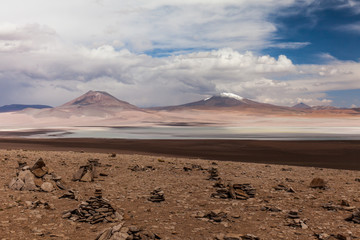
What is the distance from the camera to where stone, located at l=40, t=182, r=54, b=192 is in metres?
14.3

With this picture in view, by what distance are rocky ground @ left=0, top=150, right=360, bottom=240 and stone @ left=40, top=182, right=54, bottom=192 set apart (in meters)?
0.11

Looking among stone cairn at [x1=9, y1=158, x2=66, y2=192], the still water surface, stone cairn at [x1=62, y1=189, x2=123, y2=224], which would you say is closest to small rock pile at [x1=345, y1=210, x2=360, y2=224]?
stone cairn at [x1=62, y1=189, x2=123, y2=224]

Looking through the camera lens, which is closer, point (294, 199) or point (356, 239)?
point (356, 239)

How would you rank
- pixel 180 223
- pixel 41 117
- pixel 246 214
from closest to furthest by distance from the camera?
pixel 180 223 < pixel 246 214 < pixel 41 117

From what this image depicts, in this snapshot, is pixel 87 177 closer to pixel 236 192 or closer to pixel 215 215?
pixel 236 192

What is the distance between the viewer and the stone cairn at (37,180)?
14123 mm

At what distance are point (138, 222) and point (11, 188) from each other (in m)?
6.87

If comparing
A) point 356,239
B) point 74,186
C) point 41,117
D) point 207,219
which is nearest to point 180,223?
point 207,219

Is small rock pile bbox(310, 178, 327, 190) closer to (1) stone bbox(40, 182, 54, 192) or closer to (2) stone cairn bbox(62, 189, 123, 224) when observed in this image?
(2) stone cairn bbox(62, 189, 123, 224)

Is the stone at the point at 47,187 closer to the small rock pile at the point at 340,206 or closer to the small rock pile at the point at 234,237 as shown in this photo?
the small rock pile at the point at 234,237

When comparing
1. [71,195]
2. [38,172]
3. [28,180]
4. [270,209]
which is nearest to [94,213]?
[71,195]

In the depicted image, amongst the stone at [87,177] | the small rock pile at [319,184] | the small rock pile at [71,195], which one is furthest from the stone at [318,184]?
the stone at [87,177]

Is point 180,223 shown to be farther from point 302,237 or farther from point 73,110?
point 73,110

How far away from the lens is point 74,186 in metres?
16.1
